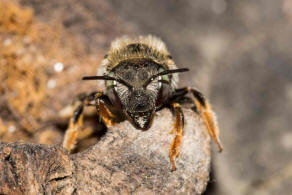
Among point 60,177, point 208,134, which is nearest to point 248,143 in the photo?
point 208,134

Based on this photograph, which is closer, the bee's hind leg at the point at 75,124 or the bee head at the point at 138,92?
the bee head at the point at 138,92

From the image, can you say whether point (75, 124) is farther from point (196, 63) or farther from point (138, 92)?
point (196, 63)

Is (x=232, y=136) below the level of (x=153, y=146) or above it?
below

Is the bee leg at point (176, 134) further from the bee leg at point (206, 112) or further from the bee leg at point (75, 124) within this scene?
the bee leg at point (75, 124)

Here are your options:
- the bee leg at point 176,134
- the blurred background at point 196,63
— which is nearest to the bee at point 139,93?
the bee leg at point 176,134

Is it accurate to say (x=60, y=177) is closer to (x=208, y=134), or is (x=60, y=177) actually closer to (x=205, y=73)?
(x=208, y=134)

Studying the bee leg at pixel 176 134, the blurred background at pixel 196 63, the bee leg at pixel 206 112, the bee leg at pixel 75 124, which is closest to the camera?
the bee leg at pixel 176 134
